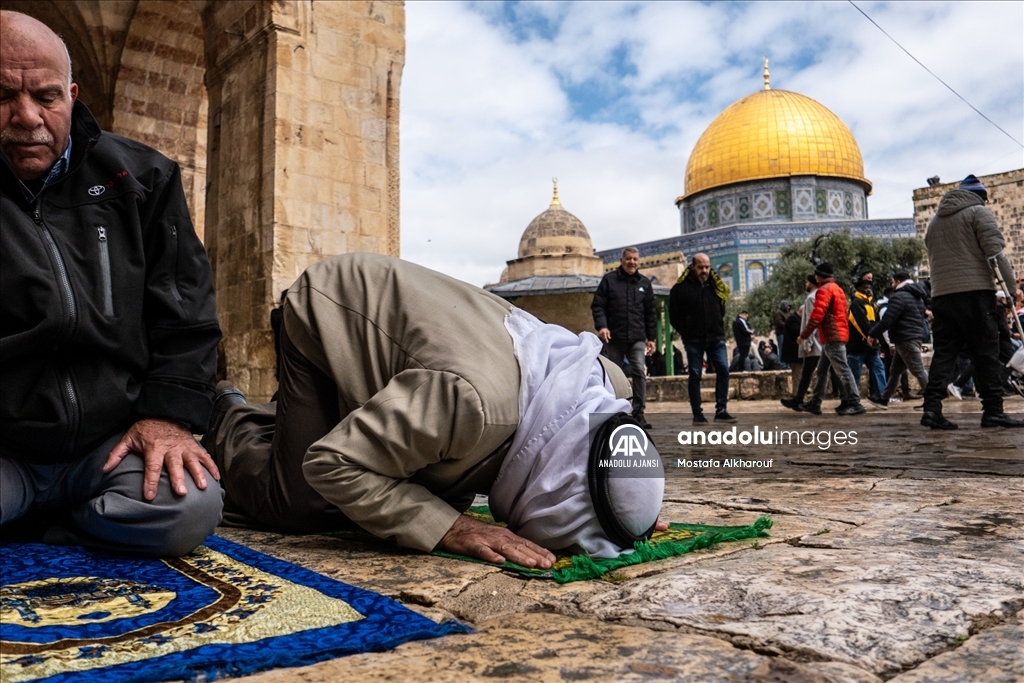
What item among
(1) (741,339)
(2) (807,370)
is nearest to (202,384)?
(2) (807,370)

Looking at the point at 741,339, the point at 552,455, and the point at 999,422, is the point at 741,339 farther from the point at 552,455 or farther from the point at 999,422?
the point at 552,455

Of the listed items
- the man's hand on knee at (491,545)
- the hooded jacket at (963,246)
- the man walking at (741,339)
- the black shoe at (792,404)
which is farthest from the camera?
the man walking at (741,339)

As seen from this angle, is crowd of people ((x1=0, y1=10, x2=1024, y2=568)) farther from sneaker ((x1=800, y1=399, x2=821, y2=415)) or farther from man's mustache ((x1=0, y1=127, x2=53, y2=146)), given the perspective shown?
sneaker ((x1=800, y1=399, x2=821, y2=415))

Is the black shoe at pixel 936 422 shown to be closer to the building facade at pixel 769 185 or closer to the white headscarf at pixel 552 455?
the white headscarf at pixel 552 455

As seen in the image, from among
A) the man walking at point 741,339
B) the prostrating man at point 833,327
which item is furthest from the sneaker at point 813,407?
the man walking at point 741,339

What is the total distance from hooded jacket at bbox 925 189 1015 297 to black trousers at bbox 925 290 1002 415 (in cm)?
8

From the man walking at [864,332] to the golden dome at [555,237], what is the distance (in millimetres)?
20966

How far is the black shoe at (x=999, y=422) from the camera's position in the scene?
5.60 metres

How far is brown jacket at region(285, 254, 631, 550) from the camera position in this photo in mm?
1831

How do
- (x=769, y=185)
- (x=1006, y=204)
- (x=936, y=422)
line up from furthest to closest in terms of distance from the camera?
(x=769, y=185)
(x=1006, y=204)
(x=936, y=422)

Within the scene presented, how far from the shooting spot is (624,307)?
23.2ft

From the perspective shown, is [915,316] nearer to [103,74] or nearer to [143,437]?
[143,437]

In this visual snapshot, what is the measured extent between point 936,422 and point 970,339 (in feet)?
2.39

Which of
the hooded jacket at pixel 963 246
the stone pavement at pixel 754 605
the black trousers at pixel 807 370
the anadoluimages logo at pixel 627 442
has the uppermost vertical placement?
the hooded jacket at pixel 963 246
